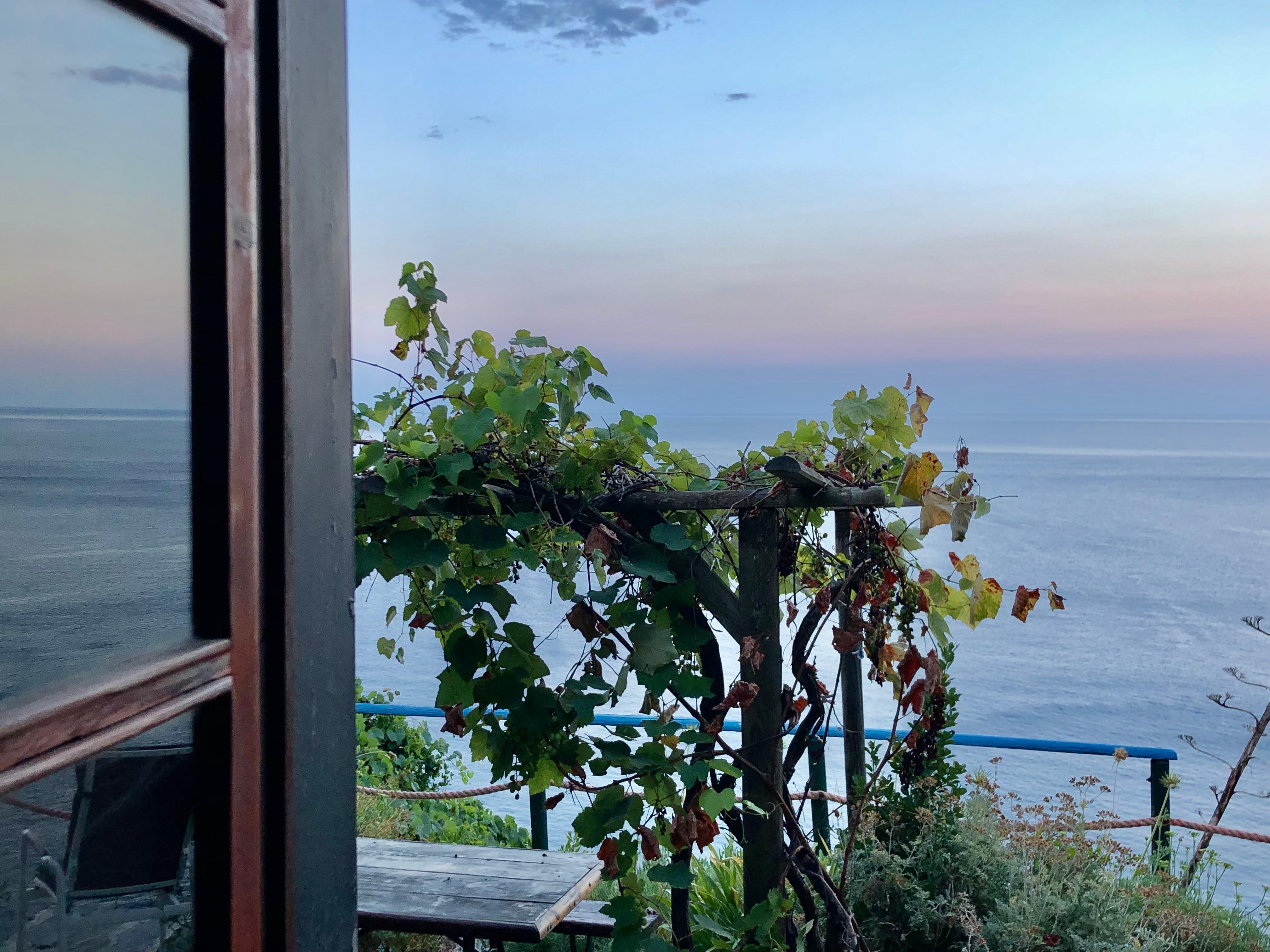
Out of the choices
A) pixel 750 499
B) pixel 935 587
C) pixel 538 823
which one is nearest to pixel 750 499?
pixel 750 499

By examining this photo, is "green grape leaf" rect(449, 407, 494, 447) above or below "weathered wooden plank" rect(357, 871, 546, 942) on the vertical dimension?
above

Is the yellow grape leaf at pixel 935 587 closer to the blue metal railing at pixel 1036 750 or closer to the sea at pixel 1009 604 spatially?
the sea at pixel 1009 604

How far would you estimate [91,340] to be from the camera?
624 millimetres

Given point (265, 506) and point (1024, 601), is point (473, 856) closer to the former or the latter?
point (1024, 601)

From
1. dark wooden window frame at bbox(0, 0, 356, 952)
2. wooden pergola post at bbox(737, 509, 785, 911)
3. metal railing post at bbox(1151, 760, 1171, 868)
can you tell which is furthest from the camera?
metal railing post at bbox(1151, 760, 1171, 868)

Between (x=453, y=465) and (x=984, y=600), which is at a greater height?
(x=453, y=465)

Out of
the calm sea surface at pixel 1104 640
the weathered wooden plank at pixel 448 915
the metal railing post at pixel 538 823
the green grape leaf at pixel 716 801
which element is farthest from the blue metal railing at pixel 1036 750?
the green grape leaf at pixel 716 801

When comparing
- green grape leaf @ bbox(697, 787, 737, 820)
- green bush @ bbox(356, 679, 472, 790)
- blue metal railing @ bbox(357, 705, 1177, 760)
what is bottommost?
green bush @ bbox(356, 679, 472, 790)

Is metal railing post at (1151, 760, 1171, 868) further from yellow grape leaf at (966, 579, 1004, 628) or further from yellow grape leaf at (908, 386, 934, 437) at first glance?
yellow grape leaf at (908, 386, 934, 437)

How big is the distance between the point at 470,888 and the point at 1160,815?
276 centimetres

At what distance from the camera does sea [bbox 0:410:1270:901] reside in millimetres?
575

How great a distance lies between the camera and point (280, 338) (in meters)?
0.82

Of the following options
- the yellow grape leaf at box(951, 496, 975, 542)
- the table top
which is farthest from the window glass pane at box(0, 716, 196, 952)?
the table top

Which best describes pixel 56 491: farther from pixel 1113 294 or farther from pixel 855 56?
pixel 1113 294
